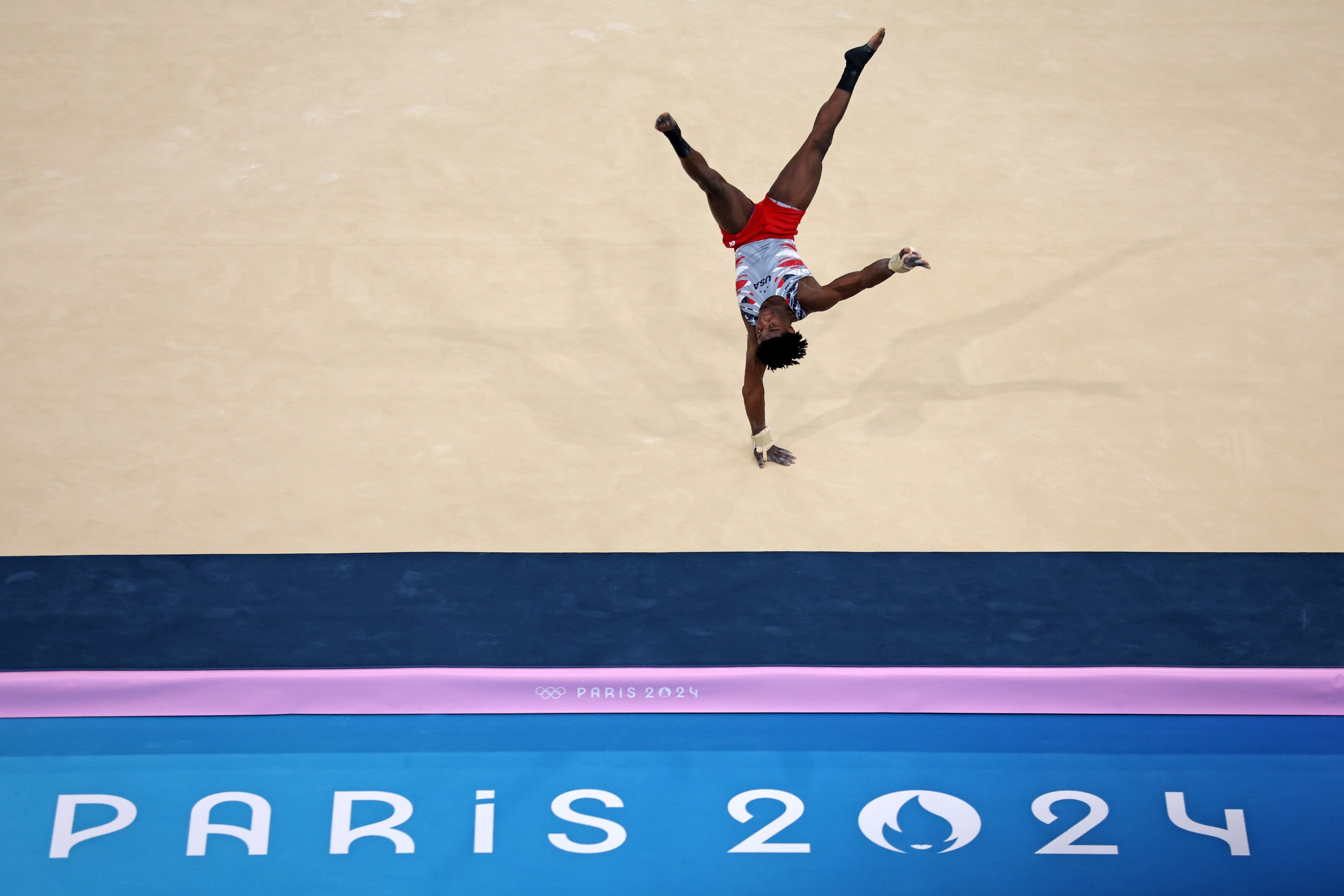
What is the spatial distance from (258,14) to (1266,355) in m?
7.21

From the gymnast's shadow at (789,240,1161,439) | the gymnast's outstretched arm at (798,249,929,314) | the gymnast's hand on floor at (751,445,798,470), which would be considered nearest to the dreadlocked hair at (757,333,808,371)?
the gymnast's outstretched arm at (798,249,929,314)

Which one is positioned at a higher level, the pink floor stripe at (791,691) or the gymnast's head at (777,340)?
the gymnast's head at (777,340)

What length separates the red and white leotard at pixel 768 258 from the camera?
17.6 feet

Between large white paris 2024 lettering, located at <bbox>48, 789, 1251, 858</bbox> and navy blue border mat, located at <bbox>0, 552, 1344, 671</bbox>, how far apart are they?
0.58 metres

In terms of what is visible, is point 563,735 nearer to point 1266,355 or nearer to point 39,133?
point 1266,355

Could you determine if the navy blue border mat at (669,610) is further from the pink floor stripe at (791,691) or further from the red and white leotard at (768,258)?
the red and white leotard at (768,258)

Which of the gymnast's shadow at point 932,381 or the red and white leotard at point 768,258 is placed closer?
the red and white leotard at point 768,258

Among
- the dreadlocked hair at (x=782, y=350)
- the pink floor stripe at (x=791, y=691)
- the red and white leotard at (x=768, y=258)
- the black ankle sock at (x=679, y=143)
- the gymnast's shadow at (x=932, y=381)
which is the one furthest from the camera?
the gymnast's shadow at (x=932, y=381)

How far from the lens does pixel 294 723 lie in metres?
4.90

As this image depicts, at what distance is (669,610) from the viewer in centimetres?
525

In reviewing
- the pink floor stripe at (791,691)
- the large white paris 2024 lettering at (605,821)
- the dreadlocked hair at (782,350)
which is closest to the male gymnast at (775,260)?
the dreadlocked hair at (782,350)

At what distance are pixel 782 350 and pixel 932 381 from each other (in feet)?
5.32

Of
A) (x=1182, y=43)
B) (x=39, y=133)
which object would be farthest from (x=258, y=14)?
(x=1182, y=43)

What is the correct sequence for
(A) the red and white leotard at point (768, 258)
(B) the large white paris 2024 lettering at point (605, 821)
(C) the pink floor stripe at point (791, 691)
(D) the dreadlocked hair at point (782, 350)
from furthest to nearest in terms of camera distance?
(A) the red and white leotard at point (768, 258) → (D) the dreadlocked hair at point (782, 350) → (C) the pink floor stripe at point (791, 691) → (B) the large white paris 2024 lettering at point (605, 821)
